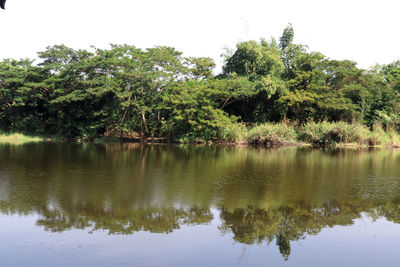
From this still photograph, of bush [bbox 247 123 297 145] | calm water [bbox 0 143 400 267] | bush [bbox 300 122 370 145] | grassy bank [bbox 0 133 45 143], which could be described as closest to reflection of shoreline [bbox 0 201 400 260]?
calm water [bbox 0 143 400 267]

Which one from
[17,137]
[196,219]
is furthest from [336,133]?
[17,137]

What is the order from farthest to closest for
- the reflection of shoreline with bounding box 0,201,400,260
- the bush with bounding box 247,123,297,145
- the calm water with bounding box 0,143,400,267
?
the bush with bounding box 247,123,297,145, the reflection of shoreline with bounding box 0,201,400,260, the calm water with bounding box 0,143,400,267

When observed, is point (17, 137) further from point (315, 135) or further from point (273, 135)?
point (315, 135)

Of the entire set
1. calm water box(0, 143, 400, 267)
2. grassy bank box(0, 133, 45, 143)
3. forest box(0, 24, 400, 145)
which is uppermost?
forest box(0, 24, 400, 145)

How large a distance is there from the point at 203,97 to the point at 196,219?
21363 mm

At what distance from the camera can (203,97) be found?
27.8 meters

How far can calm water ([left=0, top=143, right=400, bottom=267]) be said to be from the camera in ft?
17.1

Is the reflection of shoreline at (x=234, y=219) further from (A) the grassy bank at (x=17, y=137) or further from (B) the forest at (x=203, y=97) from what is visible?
(A) the grassy bank at (x=17, y=137)

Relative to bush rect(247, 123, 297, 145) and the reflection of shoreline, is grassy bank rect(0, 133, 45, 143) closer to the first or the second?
bush rect(247, 123, 297, 145)

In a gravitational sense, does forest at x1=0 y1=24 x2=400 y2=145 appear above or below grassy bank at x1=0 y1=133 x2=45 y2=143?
above

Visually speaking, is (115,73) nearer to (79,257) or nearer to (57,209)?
(57,209)

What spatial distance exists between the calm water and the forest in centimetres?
1586

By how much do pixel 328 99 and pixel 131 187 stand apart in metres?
23.0

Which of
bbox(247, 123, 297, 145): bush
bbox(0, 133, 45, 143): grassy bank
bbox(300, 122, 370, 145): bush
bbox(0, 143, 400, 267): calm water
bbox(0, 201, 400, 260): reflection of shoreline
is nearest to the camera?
bbox(0, 143, 400, 267): calm water
